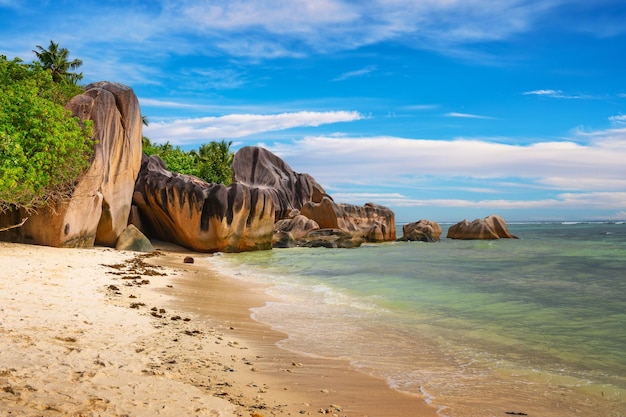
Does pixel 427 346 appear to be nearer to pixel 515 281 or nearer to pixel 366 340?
pixel 366 340

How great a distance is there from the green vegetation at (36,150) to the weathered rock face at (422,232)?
123 feet

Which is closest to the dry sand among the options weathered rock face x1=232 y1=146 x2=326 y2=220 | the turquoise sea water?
the turquoise sea water

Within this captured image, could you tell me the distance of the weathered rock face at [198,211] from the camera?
28.8m

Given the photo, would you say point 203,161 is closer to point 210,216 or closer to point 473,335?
point 210,216

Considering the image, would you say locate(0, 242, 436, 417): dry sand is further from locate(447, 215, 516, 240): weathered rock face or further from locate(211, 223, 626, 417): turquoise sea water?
locate(447, 215, 516, 240): weathered rock face

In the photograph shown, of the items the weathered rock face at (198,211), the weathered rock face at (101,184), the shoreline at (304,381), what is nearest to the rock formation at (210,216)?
the weathered rock face at (198,211)

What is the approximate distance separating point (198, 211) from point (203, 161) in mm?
34614

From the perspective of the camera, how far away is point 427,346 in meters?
7.63

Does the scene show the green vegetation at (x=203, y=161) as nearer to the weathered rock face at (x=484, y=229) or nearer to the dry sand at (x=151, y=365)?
the weathered rock face at (x=484, y=229)

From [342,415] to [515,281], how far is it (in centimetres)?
1457

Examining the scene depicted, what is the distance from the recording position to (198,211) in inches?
1137

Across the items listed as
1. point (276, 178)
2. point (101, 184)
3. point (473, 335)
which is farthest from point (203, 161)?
point (473, 335)

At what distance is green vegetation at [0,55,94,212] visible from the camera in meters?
15.8

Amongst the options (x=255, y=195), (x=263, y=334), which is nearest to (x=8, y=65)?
(x=255, y=195)
